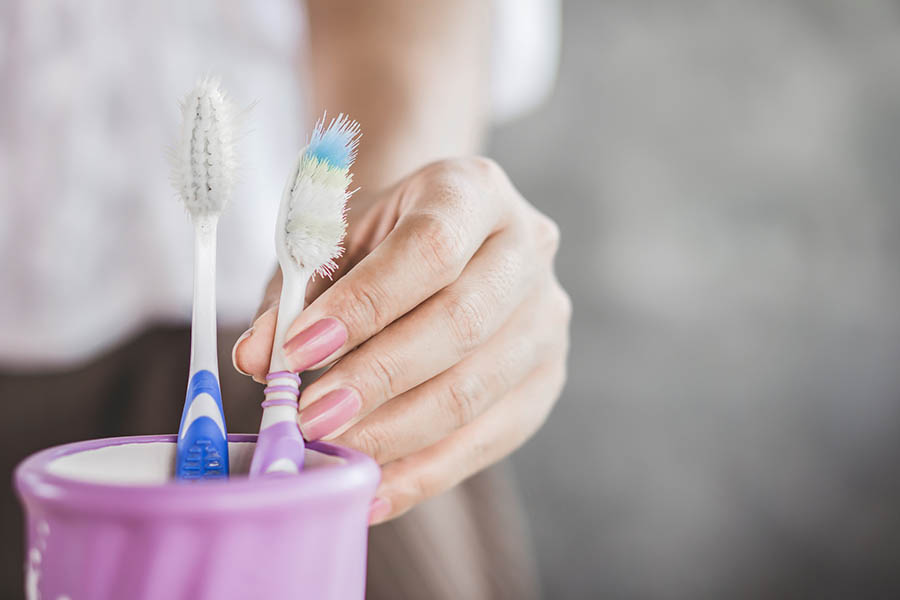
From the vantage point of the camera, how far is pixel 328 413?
10.1 inches

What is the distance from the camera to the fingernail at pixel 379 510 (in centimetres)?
31

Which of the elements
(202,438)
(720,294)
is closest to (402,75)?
(202,438)

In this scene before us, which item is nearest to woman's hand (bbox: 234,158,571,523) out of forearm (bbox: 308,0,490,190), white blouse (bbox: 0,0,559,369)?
forearm (bbox: 308,0,490,190)

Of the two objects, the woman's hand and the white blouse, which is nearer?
the woman's hand

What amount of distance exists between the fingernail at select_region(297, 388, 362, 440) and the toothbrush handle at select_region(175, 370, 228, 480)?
0.09ft

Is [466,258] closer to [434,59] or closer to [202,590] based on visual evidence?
[202,590]

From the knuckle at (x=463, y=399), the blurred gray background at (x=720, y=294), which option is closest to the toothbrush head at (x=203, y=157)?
the knuckle at (x=463, y=399)

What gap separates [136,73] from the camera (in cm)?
56

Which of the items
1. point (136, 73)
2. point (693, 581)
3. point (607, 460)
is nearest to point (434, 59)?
point (136, 73)

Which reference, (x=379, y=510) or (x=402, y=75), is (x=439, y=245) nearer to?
(x=379, y=510)

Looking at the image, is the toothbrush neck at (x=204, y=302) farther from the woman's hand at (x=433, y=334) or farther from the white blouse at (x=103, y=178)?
the white blouse at (x=103, y=178)

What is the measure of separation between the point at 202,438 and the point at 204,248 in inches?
2.3

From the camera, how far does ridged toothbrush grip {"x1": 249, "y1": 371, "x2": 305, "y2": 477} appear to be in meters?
0.22

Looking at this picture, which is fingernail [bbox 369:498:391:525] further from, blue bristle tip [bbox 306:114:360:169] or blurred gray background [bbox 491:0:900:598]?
blurred gray background [bbox 491:0:900:598]
